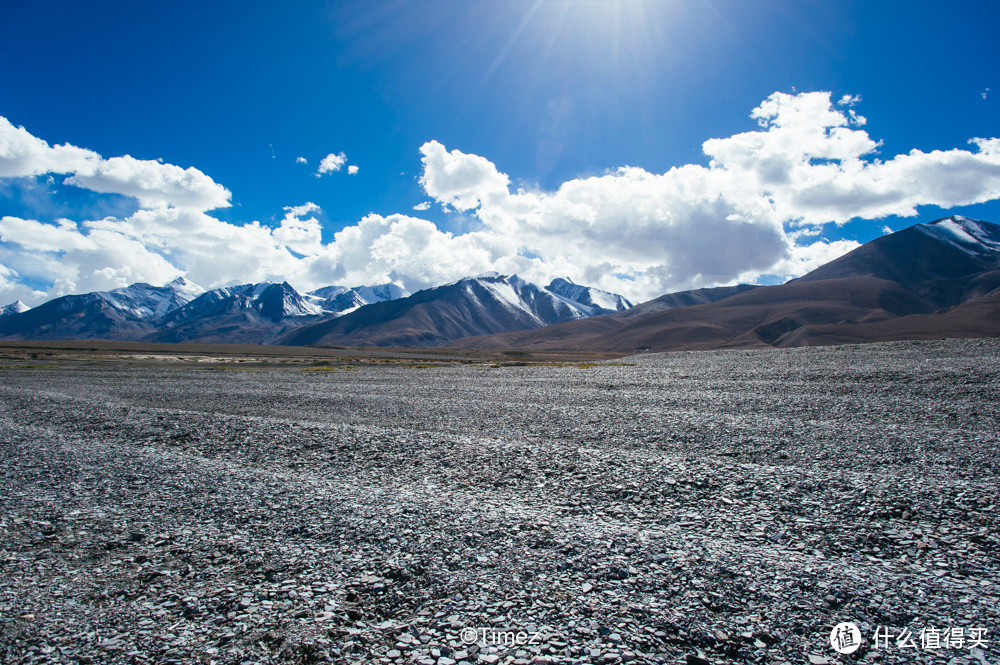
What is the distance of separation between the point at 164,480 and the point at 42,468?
4.50 meters

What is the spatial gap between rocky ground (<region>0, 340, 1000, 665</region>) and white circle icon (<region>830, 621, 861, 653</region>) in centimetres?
8

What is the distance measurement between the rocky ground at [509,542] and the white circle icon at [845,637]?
82 millimetres

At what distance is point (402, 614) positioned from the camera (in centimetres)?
567

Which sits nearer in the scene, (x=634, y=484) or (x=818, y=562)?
(x=818, y=562)

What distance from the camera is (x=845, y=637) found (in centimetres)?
518

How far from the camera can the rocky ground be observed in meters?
5.20

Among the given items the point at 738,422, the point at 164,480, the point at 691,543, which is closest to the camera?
the point at 691,543

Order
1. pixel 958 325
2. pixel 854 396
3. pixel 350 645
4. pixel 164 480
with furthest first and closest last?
pixel 958 325, pixel 854 396, pixel 164 480, pixel 350 645

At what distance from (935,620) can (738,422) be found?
1187cm

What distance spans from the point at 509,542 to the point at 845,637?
4.29m

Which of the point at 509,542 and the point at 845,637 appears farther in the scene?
the point at 509,542

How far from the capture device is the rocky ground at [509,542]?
520 centimetres

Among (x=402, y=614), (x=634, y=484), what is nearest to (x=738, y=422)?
(x=634, y=484)

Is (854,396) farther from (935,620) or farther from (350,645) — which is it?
(350,645)
